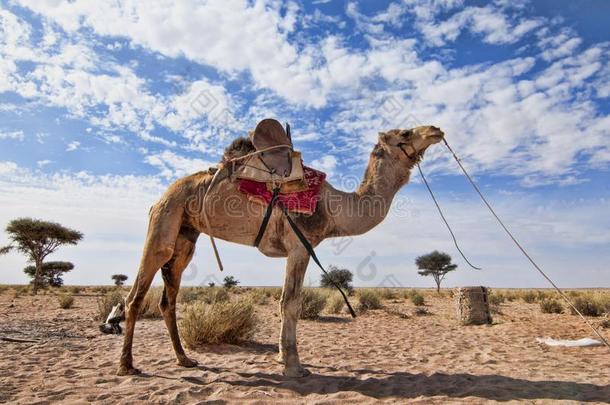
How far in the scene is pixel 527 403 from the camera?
430cm

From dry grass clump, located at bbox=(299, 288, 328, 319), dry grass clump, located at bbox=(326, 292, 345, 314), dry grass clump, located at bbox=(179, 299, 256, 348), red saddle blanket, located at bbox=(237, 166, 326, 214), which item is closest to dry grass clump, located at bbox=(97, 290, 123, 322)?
dry grass clump, located at bbox=(179, 299, 256, 348)

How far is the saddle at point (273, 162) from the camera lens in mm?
5473

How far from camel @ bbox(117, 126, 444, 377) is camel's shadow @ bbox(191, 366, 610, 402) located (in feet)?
1.18

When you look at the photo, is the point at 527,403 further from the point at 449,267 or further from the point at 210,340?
the point at 449,267

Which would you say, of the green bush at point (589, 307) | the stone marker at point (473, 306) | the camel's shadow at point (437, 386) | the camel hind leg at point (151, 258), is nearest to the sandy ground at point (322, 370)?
the camel's shadow at point (437, 386)

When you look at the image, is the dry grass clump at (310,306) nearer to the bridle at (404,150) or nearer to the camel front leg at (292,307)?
the camel front leg at (292,307)

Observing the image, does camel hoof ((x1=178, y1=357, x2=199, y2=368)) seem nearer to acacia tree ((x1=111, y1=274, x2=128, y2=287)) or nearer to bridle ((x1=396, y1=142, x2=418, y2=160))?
bridle ((x1=396, y1=142, x2=418, y2=160))

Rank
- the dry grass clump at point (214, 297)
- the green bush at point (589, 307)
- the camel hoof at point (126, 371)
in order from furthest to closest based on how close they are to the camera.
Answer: the dry grass clump at point (214, 297) < the green bush at point (589, 307) < the camel hoof at point (126, 371)

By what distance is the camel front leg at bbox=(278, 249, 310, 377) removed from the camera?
5328mm

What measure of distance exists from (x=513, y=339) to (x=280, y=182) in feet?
23.4

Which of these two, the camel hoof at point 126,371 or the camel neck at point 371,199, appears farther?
the camel neck at point 371,199

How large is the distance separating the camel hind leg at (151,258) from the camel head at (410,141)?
3.12 m

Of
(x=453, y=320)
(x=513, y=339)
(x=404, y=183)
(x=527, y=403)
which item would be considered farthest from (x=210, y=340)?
(x=453, y=320)

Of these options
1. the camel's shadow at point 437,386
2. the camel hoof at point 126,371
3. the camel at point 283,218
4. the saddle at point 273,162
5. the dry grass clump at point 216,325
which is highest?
the saddle at point 273,162
